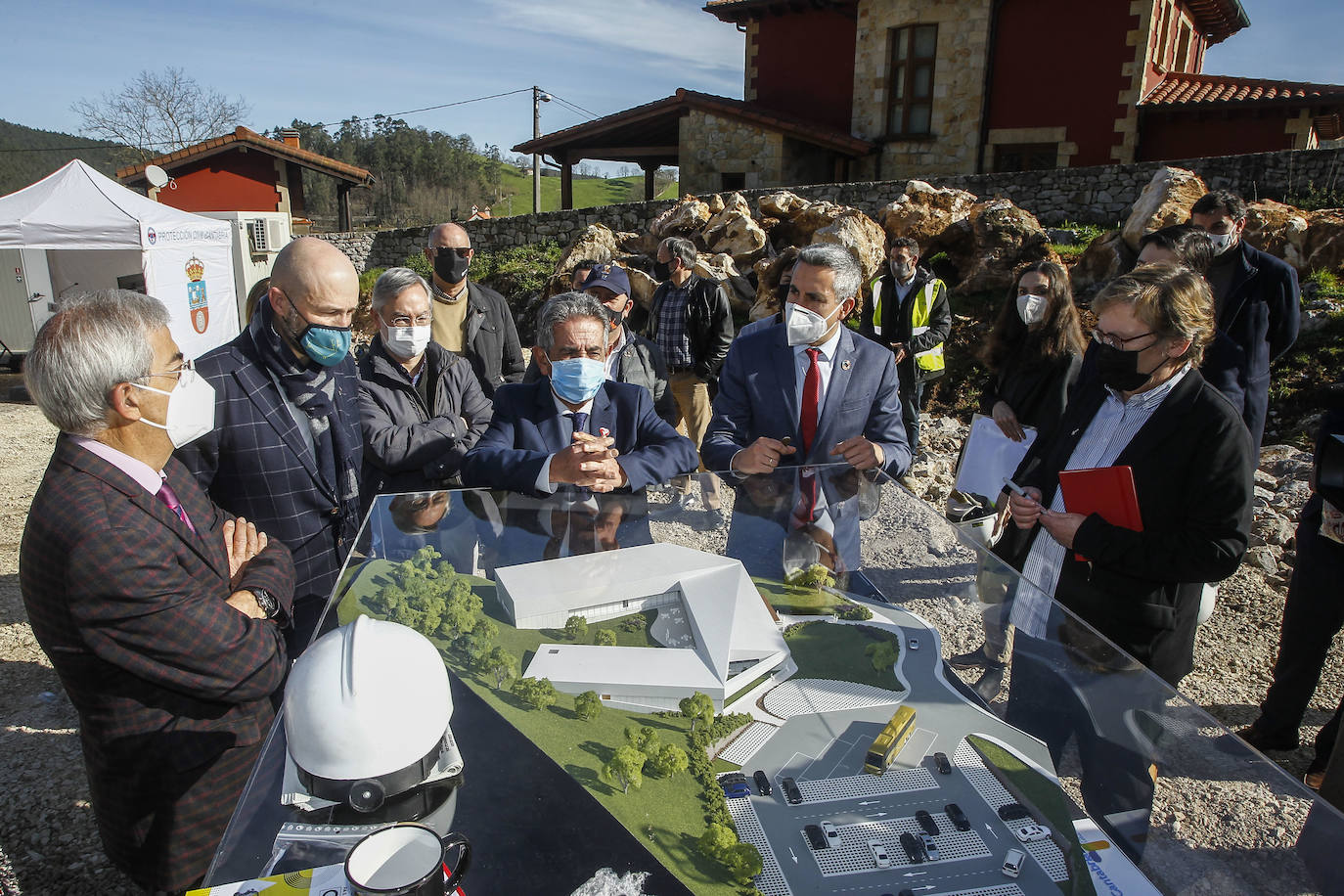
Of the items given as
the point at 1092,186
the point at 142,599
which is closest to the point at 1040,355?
the point at 142,599

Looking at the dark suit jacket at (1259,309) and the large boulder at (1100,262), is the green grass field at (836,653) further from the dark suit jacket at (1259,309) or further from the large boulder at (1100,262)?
the large boulder at (1100,262)

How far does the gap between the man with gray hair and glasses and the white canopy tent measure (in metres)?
9.00

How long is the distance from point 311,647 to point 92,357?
106 centimetres

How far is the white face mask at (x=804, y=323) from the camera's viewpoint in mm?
3453

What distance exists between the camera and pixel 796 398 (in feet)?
11.8

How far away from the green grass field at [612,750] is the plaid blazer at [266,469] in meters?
0.92

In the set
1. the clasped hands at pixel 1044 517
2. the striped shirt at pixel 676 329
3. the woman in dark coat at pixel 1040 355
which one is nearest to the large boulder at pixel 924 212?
the striped shirt at pixel 676 329

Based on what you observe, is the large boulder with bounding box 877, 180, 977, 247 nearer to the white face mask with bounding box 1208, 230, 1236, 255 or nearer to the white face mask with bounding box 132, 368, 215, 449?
the white face mask with bounding box 1208, 230, 1236, 255

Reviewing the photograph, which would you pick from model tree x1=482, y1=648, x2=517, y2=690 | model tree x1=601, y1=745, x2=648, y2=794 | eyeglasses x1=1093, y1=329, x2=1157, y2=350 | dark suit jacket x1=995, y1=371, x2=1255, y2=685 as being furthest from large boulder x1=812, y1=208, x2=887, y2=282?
model tree x1=601, y1=745, x2=648, y2=794

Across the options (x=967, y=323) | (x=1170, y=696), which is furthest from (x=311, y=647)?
(x=967, y=323)

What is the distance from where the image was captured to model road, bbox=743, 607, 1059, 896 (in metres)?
1.46

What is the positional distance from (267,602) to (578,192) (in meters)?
63.0

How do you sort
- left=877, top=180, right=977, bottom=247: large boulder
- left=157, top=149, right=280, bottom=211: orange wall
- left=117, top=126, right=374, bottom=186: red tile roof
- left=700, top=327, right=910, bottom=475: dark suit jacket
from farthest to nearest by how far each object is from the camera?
left=157, top=149, right=280, bottom=211: orange wall
left=117, top=126, right=374, bottom=186: red tile roof
left=877, top=180, right=977, bottom=247: large boulder
left=700, top=327, right=910, bottom=475: dark suit jacket

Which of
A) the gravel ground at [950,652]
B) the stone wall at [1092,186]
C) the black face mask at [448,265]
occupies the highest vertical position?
the stone wall at [1092,186]
